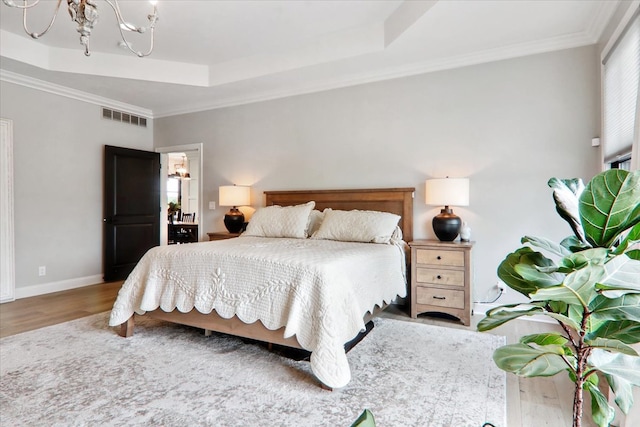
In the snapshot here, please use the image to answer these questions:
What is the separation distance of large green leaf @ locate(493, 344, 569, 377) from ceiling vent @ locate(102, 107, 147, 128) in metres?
5.80

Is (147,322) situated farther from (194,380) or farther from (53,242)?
(53,242)

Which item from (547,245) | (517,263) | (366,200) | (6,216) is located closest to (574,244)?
(547,245)

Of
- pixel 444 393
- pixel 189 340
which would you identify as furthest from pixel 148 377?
pixel 444 393

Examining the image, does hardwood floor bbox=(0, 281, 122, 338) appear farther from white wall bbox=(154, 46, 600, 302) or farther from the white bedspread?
white wall bbox=(154, 46, 600, 302)

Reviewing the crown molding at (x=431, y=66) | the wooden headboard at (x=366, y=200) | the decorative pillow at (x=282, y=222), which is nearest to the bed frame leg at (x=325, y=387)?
the decorative pillow at (x=282, y=222)

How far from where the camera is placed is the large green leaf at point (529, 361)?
760 millimetres

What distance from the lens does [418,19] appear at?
2.89 metres

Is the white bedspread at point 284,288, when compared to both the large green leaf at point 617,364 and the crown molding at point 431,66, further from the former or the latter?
the crown molding at point 431,66

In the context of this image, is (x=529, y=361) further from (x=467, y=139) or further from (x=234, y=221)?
(x=234, y=221)

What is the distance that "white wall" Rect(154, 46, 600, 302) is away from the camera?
3225 millimetres

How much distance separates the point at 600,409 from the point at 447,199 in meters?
2.68

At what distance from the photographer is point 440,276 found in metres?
3.28

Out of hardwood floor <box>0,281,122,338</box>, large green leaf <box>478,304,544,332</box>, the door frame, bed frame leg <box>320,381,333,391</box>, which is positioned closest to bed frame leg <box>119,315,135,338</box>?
hardwood floor <box>0,281,122,338</box>

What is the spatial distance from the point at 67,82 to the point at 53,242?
2059 mm
